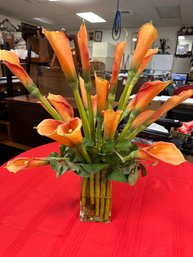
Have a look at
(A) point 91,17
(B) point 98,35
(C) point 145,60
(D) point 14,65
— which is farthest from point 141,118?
(B) point 98,35

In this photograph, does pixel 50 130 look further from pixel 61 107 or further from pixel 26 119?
pixel 26 119

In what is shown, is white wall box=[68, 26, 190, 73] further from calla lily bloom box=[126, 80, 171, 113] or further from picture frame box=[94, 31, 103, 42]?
calla lily bloom box=[126, 80, 171, 113]

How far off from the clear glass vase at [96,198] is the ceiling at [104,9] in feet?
17.2

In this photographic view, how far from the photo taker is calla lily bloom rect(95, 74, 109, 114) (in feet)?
1.88

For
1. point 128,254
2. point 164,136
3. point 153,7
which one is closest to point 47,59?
point 164,136

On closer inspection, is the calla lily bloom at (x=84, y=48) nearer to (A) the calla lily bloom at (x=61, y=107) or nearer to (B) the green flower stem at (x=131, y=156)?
(A) the calla lily bloom at (x=61, y=107)

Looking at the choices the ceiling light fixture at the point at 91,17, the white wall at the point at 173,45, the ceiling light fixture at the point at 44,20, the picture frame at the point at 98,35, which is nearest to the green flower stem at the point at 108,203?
the ceiling light fixture at the point at 91,17

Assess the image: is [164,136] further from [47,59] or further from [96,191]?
[47,59]

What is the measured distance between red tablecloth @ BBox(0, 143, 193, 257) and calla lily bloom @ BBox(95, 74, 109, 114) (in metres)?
0.37

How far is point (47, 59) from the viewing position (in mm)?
3186

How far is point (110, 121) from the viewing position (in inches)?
21.6

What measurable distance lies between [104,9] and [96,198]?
606 centimetres

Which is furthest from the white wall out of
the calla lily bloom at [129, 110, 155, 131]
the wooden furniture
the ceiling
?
the calla lily bloom at [129, 110, 155, 131]

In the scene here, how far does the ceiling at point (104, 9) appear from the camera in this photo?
5.10 meters
